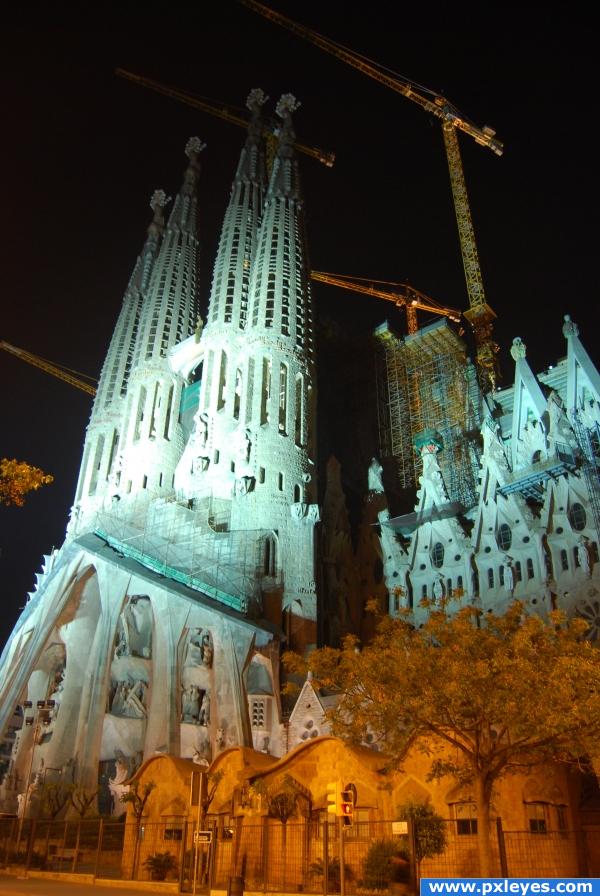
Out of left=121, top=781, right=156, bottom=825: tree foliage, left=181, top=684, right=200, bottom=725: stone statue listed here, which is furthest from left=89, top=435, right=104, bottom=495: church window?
left=121, top=781, right=156, bottom=825: tree foliage

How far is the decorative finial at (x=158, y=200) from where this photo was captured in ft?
279

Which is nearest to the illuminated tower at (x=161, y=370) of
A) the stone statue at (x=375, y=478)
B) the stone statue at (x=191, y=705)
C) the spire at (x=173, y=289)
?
the spire at (x=173, y=289)

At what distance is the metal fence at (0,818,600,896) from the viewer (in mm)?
16312

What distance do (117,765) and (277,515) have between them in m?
17.6

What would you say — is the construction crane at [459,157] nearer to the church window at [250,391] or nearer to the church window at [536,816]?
the church window at [250,391]

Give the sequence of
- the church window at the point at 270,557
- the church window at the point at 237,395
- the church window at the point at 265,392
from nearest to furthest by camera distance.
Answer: the church window at the point at 270,557 < the church window at the point at 265,392 < the church window at the point at 237,395

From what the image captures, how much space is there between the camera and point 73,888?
18.7m

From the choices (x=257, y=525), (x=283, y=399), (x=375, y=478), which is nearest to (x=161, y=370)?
(x=283, y=399)

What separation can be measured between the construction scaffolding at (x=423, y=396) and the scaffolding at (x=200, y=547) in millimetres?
19992

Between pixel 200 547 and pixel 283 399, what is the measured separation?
514 inches

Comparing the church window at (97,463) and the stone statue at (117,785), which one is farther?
the church window at (97,463)

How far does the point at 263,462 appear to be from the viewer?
163 ft

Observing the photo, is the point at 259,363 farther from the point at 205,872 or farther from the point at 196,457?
the point at 205,872

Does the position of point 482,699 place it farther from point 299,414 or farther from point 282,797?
point 299,414
